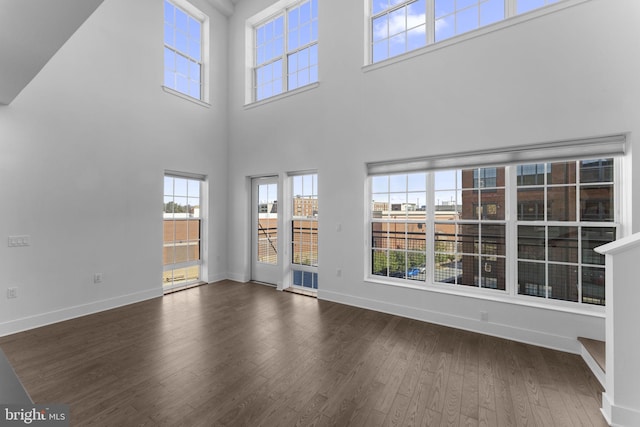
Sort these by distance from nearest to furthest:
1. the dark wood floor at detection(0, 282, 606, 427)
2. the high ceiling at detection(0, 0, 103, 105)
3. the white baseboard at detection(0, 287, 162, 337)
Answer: the high ceiling at detection(0, 0, 103, 105) → the dark wood floor at detection(0, 282, 606, 427) → the white baseboard at detection(0, 287, 162, 337)

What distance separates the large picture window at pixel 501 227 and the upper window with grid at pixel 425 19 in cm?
181

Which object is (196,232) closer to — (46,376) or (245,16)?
(46,376)

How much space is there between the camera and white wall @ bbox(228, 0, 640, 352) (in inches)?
110

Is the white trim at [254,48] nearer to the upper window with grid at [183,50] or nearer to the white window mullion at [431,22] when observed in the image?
the upper window with grid at [183,50]

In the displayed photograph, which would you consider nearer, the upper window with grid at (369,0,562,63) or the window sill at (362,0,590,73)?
the window sill at (362,0,590,73)

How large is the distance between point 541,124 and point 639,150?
2.69ft

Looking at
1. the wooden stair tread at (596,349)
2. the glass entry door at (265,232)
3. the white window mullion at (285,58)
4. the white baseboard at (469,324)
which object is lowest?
the white baseboard at (469,324)

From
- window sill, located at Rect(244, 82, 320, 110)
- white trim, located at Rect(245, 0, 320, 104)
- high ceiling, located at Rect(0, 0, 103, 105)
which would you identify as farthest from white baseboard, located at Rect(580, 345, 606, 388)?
white trim, located at Rect(245, 0, 320, 104)

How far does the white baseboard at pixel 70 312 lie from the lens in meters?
3.29

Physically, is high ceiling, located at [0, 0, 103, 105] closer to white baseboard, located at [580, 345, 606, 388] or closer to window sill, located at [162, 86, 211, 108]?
window sill, located at [162, 86, 211, 108]

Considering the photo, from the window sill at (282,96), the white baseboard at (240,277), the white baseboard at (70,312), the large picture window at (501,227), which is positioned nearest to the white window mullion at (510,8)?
the large picture window at (501,227)

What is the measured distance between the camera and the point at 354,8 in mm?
4246

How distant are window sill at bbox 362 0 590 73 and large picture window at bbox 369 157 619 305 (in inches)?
62.6

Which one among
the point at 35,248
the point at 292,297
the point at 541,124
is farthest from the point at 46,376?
the point at 541,124
